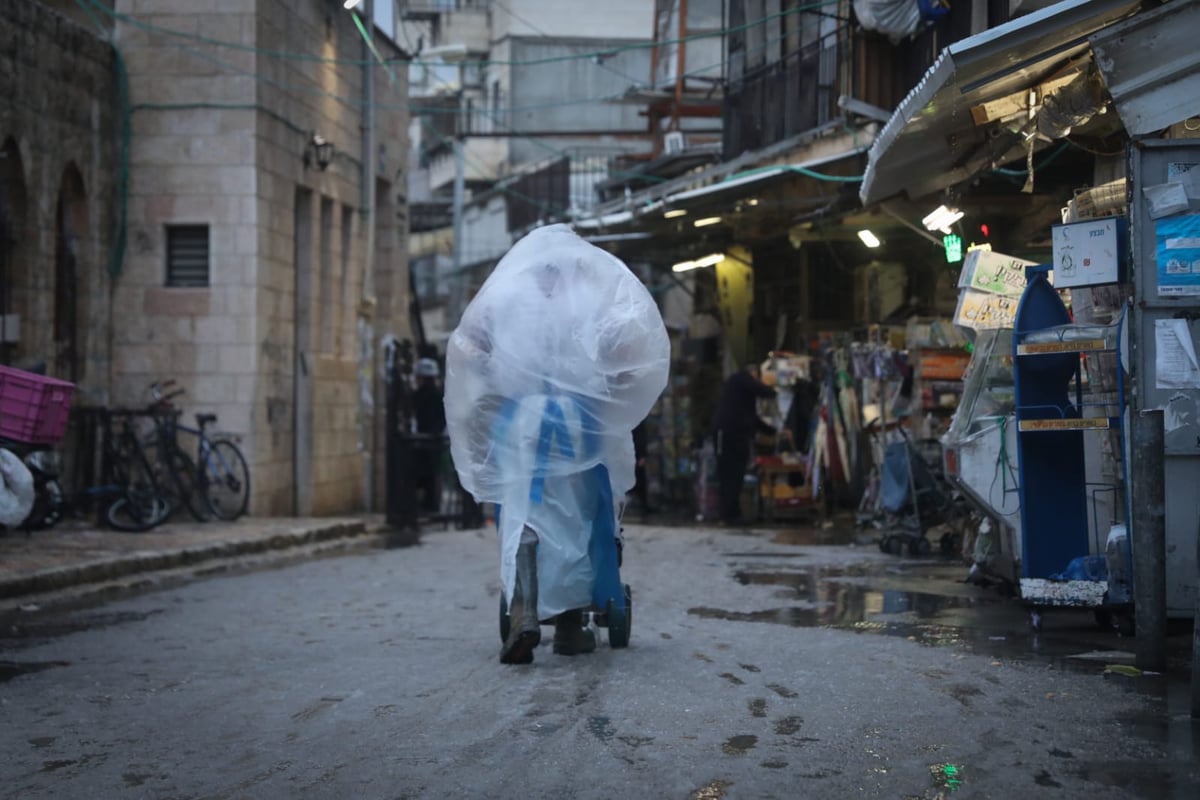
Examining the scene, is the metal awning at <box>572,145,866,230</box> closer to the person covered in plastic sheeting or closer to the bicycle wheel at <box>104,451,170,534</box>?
the bicycle wheel at <box>104,451,170,534</box>

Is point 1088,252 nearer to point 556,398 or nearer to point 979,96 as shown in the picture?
point 979,96

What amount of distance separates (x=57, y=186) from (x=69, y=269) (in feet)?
3.85

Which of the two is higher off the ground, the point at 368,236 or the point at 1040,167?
the point at 368,236

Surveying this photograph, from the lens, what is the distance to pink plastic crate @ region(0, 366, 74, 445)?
456 inches

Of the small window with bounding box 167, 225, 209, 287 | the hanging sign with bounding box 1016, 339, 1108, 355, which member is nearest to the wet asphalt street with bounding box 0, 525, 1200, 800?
the hanging sign with bounding box 1016, 339, 1108, 355

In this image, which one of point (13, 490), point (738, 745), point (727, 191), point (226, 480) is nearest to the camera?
point (738, 745)

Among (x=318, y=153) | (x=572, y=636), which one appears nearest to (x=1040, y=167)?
(x=572, y=636)

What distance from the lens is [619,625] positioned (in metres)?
7.50

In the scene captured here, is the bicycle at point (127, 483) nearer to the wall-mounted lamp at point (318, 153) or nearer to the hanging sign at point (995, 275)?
the wall-mounted lamp at point (318, 153)

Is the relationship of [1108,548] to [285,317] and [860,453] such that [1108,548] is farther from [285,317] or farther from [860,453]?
[285,317]

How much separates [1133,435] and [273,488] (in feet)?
45.5

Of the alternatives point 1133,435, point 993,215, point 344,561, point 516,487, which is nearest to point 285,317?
point 344,561

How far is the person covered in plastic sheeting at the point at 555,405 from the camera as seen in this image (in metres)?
7.32

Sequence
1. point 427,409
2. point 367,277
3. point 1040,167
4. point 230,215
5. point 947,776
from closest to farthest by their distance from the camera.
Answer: point 947,776 < point 1040,167 < point 230,215 < point 427,409 < point 367,277
